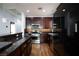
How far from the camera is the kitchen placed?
2.07 m

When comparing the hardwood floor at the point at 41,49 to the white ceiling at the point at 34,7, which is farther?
the hardwood floor at the point at 41,49

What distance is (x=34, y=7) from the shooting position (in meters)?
2.13

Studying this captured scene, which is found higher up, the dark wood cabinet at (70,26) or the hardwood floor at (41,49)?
the dark wood cabinet at (70,26)

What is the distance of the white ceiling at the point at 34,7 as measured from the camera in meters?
2.02

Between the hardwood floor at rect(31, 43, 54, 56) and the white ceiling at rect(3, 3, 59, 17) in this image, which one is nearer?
the white ceiling at rect(3, 3, 59, 17)

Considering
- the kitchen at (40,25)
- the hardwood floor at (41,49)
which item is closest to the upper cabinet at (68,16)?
the kitchen at (40,25)

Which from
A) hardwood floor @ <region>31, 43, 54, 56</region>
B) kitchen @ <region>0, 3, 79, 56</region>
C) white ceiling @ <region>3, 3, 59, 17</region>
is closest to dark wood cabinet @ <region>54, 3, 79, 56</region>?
kitchen @ <region>0, 3, 79, 56</region>

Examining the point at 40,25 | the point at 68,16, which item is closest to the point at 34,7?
Result: the point at 40,25

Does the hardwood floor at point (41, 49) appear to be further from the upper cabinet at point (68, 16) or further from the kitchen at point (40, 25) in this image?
the upper cabinet at point (68, 16)

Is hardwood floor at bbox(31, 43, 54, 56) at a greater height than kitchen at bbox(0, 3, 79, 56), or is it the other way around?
kitchen at bbox(0, 3, 79, 56)

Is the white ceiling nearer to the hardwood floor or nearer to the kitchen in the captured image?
the kitchen

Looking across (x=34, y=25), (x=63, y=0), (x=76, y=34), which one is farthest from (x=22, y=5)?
(x=76, y=34)

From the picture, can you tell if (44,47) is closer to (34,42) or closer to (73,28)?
(34,42)

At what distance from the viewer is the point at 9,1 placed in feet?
6.32
